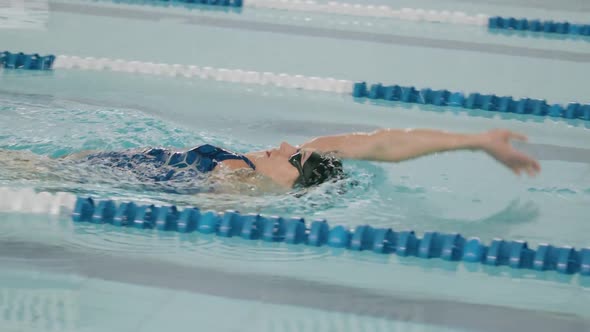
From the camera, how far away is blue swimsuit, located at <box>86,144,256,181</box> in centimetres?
342

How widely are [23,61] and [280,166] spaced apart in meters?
2.51

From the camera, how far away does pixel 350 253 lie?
3.14m

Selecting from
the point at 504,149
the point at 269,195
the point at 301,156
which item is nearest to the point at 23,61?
the point at 269,195

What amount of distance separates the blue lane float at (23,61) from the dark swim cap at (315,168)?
2.51 metres

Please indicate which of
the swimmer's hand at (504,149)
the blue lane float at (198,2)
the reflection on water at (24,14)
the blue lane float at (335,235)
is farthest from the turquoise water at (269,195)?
the blue lane float at (198,2)

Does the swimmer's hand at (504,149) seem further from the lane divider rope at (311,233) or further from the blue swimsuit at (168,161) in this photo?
the blue swimsuit at (168,161)

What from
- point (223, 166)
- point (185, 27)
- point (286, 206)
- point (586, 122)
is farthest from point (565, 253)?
point (185, 27)

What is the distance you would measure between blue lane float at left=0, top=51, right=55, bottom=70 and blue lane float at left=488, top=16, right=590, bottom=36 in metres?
3.54

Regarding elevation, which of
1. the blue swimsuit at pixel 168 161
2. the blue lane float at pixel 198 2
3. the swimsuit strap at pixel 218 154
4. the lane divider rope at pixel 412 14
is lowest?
the blue swimsuit at pixel 168 161

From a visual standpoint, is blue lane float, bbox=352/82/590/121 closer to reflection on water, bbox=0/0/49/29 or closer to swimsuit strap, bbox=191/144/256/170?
swimsuit strap, bbox=191/144/256/170

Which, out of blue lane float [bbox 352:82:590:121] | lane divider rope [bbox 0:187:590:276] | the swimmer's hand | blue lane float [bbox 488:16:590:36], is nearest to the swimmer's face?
lane divider rope [bbox 0:187:590:276]

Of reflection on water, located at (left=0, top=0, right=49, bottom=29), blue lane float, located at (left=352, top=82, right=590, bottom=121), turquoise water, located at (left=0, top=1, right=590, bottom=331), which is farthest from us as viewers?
reflection on water, located at (left=0, top=0, right=49, bottom=29)

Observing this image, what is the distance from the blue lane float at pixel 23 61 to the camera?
208 inches

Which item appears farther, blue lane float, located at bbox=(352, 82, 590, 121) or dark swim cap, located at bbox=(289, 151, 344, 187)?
blue lane float, located at bbox=(352, 82, 590, 121)
